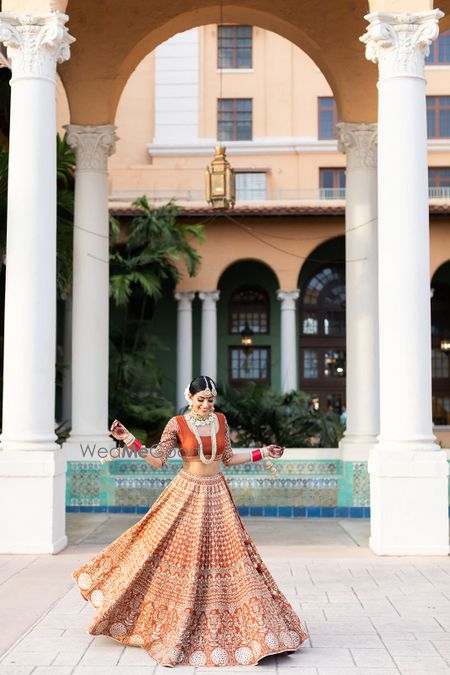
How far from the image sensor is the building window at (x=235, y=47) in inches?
1265

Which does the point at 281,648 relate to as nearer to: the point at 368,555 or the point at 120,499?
the point at 368,555

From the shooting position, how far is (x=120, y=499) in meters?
13.1

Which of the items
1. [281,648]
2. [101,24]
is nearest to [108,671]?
[281,648]

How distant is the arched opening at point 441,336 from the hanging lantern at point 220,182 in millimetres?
18648

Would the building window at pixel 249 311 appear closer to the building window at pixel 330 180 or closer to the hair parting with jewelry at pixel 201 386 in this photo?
the building window at pixel 330 180

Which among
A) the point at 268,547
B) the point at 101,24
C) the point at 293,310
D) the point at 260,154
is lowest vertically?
the point at 268,547

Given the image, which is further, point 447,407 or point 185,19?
point 447,407

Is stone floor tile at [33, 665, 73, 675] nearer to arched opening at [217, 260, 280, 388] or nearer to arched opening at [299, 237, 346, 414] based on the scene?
arched opening at [217, 260, 280, 388]

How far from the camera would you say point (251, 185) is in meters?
31.1

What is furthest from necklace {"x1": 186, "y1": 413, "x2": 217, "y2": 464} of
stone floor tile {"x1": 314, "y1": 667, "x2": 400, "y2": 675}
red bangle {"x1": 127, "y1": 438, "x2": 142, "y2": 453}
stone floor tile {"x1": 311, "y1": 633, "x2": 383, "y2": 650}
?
stone floor tile {"x1": 314, "y1": 667, "x2": 400, "y2": 675}

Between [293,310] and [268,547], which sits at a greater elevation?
[293,310]

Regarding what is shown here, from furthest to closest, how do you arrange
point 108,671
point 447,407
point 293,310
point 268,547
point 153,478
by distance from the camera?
point 447,407 → point 293,310 → point 153,478 → point 268,547 → point 108,671

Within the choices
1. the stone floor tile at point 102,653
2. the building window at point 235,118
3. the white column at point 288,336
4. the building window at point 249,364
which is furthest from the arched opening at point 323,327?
the stone floor tile at point 102,653

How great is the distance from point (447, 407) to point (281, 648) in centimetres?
2562
